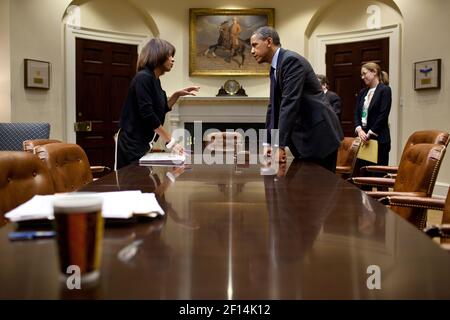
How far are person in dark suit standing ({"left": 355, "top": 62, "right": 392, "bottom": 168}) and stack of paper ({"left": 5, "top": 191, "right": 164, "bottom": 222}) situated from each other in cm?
413

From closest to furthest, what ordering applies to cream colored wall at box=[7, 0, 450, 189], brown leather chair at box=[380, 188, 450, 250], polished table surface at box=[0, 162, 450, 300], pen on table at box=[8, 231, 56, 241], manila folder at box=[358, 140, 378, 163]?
polished table surface at box=[0, 162, 450, 300] → pen on table at box=[8, 231, 56, 241] → brown leather chair at box=[380, 188, 450, 250] → manila folder at box=[358, 140, 378, 163] → cream colored wall at box=[7, 0, 450, 189]

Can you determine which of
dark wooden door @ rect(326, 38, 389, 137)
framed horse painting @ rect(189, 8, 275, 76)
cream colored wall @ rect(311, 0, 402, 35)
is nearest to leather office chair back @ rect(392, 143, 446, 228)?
dark wooden door @ rect(326, 38, 389, 137)

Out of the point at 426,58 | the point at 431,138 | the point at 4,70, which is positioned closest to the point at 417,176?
the point at 431,138

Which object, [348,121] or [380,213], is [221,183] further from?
[348,121]

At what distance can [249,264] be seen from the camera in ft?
2.75

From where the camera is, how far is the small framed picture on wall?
6.49 metres

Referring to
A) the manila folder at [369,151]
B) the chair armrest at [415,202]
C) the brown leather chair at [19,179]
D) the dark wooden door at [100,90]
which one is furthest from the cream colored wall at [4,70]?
the chair armrest at [415,202]

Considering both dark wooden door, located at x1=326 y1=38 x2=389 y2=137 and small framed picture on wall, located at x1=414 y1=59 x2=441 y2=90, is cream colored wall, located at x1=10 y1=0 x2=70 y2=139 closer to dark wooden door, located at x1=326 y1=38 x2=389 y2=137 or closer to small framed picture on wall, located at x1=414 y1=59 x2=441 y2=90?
dark wooden door, located at x1=326 y1=38 x2=389 y2=137

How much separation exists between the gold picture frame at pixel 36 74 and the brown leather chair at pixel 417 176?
5.44m

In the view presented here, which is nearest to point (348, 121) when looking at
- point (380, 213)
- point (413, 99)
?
point (413, 99)

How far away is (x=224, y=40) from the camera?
8.57 metres

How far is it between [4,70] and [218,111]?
337cm

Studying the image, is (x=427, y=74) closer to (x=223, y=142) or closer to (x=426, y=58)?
(x=426, y=58)
